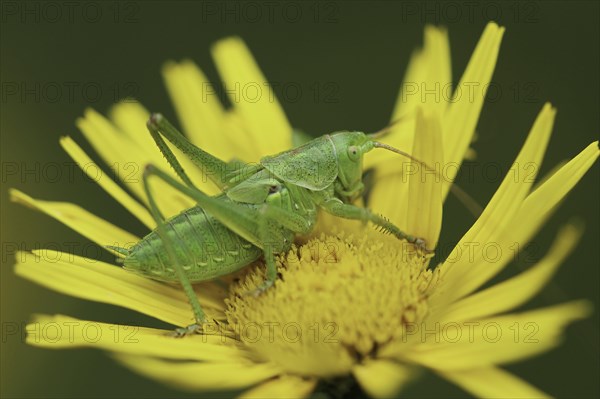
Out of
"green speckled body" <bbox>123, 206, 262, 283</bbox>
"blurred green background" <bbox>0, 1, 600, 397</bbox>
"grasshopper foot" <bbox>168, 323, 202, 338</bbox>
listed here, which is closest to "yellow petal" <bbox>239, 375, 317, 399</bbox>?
"grasshopper foot" <bbox>168, 323, 202, 338</bbox>

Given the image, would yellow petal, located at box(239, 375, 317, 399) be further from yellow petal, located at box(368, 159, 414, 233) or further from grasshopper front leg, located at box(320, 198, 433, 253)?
yellow petal, located at box(368, 159, 414, 233)

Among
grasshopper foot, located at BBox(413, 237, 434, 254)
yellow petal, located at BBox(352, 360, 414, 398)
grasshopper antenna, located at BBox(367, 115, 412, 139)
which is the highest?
grasshopper antenna, located at BBox(367, 115, 412, 139)

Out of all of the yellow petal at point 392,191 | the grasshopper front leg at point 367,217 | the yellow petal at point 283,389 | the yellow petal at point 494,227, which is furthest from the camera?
the yellow petal at point 392,191

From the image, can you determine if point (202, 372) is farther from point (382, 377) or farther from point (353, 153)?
point (353, 153)

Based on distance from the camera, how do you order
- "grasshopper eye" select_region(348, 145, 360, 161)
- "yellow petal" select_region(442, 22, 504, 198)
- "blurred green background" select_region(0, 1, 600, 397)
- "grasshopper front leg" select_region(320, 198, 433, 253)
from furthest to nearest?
1. "blurred green background" select_region(0, 1, 600, 397)
2. "yellow petal" select_region(442, 22, 504, 198)
3. "grasshopper eye" select_region(348, 145, 360, 161)
4. "grasshopper front leg" select_region(320, 198, 433, 253)

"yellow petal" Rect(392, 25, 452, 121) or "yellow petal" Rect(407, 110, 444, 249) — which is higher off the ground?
"yellow petal" Rect(392, 25, 452, 121)

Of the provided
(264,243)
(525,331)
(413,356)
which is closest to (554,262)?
(525,331)

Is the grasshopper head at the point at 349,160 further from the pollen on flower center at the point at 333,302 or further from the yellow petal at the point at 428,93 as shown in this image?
the yellow petal at the point at 428,93

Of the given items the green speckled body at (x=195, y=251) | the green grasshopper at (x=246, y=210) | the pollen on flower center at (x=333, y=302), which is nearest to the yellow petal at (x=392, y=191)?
the green grasshopper at (x=246, y=210)
